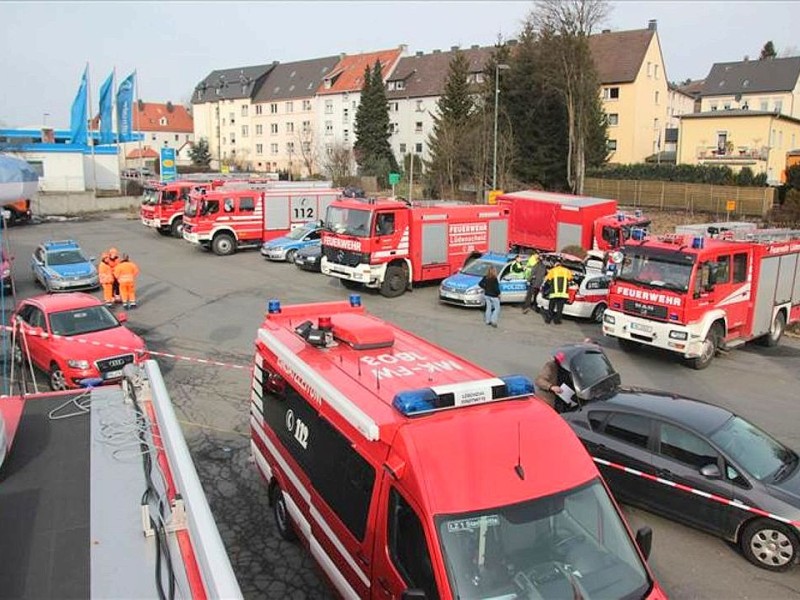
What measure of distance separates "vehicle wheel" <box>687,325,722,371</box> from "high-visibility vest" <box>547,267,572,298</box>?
4.22 metres

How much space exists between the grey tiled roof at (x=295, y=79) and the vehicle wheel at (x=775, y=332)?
72.9 meters

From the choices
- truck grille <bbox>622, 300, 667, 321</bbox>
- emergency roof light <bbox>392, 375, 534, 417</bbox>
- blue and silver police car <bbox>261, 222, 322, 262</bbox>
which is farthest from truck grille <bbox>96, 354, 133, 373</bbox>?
blue and silver police car <bbox>261, 222, 322, 262</bbox>

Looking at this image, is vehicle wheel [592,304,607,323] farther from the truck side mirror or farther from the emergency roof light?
the truck side mirror

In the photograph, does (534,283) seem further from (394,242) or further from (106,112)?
(106,112)

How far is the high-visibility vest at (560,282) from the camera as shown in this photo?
17922 mm

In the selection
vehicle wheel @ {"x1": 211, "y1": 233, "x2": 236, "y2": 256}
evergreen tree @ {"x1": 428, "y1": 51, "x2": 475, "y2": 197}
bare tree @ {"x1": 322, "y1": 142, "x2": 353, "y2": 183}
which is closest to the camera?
vehicle wheel @ {"x1": 211, "y1": 233, "x2": 236, "y2": 256}

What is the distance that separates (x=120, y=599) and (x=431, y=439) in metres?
2.25

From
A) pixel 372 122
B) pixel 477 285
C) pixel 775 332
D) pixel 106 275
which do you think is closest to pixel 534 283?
pixel 477 285

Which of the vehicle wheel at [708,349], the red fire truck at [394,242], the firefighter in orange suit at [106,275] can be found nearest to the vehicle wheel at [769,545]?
the vehicle wheel at [708,349]

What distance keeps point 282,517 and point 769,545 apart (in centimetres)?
511

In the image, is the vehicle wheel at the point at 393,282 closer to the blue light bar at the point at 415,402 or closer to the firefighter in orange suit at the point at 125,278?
the firefighter in orange suit at the point at 125,278

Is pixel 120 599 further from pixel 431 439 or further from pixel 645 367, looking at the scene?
pixel 645 367

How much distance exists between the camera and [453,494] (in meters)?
4.44

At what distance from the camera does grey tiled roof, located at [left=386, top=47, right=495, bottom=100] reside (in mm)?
69188
